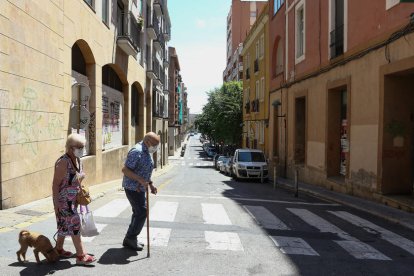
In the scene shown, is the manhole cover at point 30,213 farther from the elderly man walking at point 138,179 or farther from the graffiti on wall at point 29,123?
the elderly man walking at point 138,179

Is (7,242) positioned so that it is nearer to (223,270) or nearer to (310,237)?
(223,270)

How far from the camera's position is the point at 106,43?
18.0m

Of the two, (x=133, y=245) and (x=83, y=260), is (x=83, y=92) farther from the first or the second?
(x=83, y=260)

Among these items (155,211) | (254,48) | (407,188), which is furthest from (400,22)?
(254,48)

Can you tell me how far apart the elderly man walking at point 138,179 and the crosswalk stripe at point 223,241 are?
1088mm

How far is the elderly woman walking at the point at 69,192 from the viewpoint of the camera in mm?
5121

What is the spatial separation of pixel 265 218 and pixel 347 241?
222 centimetres

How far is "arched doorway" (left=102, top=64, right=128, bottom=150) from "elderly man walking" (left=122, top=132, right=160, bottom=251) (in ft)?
44.5

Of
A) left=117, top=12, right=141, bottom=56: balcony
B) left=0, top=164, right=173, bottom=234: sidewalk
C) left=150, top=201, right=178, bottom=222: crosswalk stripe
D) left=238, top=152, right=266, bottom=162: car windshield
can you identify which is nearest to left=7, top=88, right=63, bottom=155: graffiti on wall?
left=0, top=164, right=173, bottom=234: sidewalk

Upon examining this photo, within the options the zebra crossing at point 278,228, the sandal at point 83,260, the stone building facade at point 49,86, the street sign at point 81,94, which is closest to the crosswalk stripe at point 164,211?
the zebra crossing at point 278,228

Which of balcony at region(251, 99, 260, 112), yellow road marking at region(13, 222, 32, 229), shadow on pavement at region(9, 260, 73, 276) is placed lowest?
shadow on pavement at region(9, 260, 73, 276)

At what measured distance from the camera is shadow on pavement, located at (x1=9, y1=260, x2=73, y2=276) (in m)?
4.95

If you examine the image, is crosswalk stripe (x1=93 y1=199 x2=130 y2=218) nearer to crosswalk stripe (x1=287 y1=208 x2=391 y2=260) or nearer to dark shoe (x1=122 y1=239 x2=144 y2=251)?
dark shoe (x1=122 y1=239 x2=144 y2=251)

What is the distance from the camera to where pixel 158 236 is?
6.96 metres
